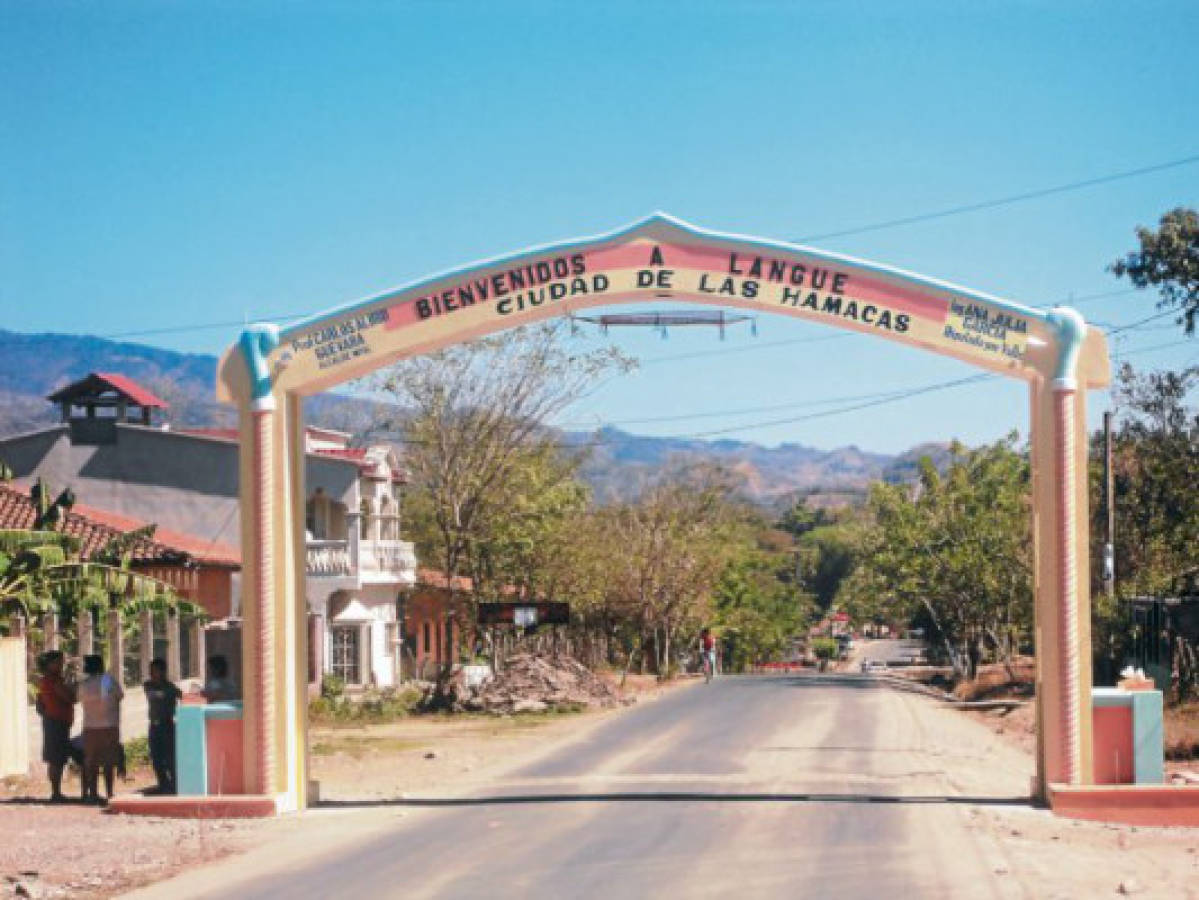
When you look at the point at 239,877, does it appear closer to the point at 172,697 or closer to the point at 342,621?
the point at 172,697

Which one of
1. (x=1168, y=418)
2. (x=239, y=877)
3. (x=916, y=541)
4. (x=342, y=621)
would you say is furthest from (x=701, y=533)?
(x=239, y=877)

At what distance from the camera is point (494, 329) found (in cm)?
1739

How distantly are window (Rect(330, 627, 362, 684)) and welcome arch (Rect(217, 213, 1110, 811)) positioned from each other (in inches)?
1075

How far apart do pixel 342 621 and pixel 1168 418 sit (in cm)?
2152

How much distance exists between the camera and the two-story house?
4028 centimetres

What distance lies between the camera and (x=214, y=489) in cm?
4012

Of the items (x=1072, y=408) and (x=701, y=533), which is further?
(x=701, y=533)

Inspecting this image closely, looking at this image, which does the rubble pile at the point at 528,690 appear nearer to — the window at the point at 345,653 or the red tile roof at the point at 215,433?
the window at the point at 345,653

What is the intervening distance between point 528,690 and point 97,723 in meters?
20.1

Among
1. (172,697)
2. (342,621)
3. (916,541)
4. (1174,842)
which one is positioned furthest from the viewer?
(916,541)

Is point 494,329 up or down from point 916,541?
up

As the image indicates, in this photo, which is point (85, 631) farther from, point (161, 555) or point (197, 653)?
point (197, 653)

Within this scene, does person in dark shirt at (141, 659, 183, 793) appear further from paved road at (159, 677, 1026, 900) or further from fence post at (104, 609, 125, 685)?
fence post at (104, 609, 125, 685)

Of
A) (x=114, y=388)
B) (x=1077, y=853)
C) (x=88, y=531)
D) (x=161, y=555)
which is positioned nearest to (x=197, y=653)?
(x=161, y=555)
